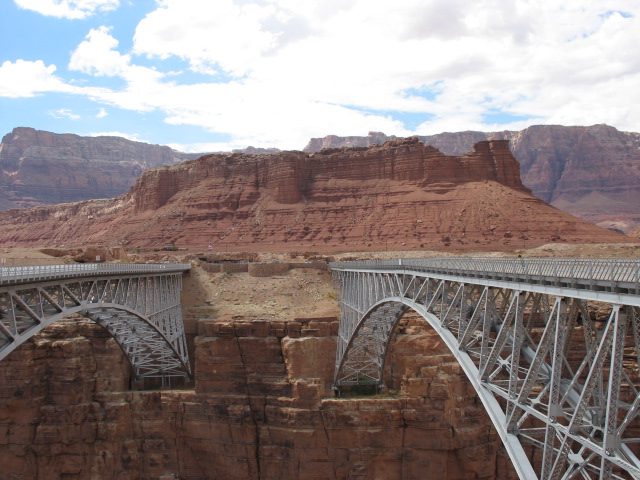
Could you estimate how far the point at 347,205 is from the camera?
105m

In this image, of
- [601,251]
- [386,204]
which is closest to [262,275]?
[601,251]

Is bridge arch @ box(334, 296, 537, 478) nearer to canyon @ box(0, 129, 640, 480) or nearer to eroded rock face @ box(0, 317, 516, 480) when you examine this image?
canyon @ box(0, 129, 640, 480)

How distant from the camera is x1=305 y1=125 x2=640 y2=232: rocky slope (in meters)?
178

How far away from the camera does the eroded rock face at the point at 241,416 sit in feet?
124

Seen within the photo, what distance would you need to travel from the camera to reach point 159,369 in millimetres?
44000

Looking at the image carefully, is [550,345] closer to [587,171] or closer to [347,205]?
[347,205]

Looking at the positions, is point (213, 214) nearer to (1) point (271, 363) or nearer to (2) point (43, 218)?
(2) point (43, 218)

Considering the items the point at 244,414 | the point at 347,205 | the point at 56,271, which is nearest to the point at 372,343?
the point at 244,414

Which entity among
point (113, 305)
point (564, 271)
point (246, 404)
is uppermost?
point (564, 271)

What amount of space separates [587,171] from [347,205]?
11730cm

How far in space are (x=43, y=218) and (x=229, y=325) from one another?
4822 inches

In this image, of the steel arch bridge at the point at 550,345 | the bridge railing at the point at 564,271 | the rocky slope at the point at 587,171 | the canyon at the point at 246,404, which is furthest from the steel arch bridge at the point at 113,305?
the rocky slope at the point at 587,171

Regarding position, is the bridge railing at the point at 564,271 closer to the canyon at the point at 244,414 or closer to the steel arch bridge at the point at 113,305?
the steel arch bridge at the point at 113,305

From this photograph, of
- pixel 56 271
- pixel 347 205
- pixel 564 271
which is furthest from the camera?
pixel 347 205
